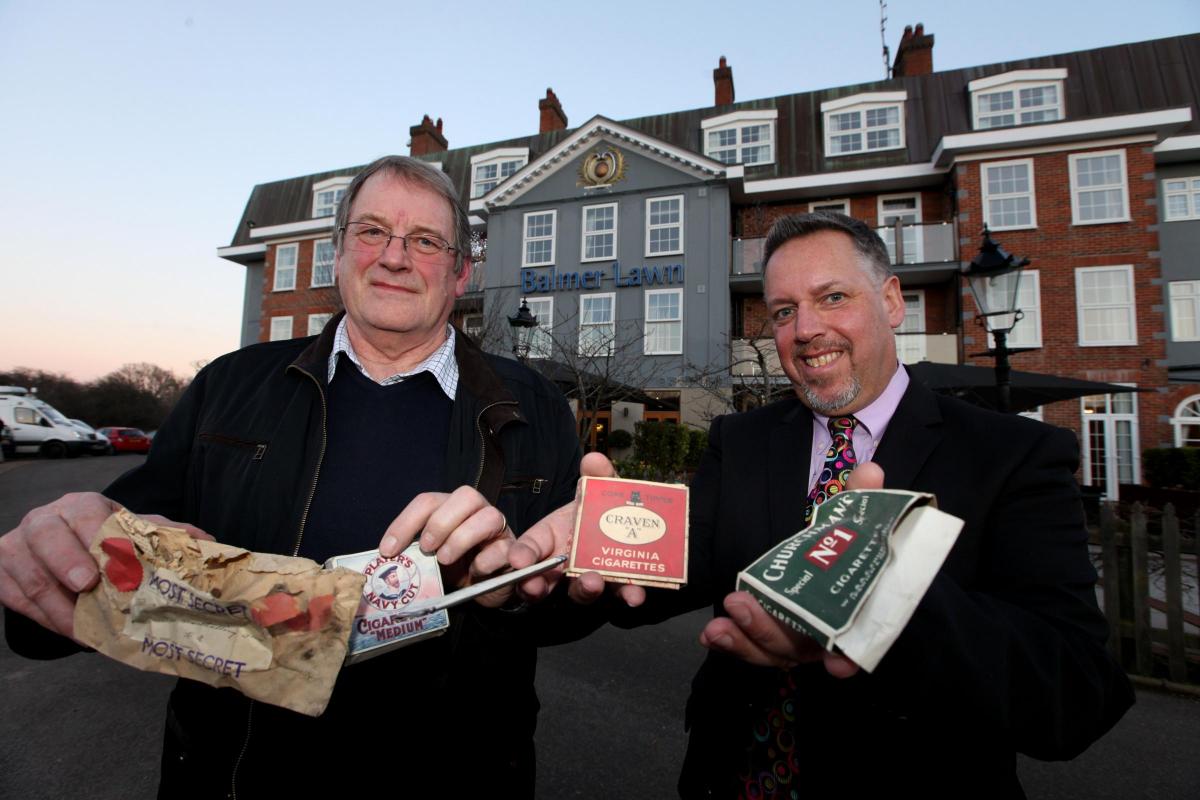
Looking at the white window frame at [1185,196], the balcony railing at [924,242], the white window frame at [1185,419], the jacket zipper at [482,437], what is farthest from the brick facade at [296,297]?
the white window frame at [1185,196]

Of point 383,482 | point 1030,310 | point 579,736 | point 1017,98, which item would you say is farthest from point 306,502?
point 1017,98

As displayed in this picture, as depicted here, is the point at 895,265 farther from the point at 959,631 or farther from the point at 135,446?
the point at 135,446

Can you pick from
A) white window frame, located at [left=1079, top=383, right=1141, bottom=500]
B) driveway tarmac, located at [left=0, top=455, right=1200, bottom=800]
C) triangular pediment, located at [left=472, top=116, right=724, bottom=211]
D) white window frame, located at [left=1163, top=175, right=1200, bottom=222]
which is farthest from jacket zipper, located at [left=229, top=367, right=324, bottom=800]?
white window frame, located at [left=1163, top=175, right=1200, bottom=222]

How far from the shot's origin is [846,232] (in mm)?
2109

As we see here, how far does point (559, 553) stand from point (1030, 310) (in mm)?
18742

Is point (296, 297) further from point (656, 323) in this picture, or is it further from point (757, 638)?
point (757, 638)

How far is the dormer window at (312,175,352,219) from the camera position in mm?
24859

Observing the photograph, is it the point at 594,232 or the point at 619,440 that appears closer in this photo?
the point at 619,440

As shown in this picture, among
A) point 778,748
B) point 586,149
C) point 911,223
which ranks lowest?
point 778,748

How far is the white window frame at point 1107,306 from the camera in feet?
48.9

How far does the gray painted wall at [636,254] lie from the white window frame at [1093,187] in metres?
9.29

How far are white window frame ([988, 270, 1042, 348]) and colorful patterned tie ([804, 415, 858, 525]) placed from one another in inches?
656

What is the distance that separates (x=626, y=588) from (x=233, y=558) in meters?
0.91

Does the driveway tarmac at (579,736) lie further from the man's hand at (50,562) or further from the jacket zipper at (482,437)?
the man's hand at (50,562)
